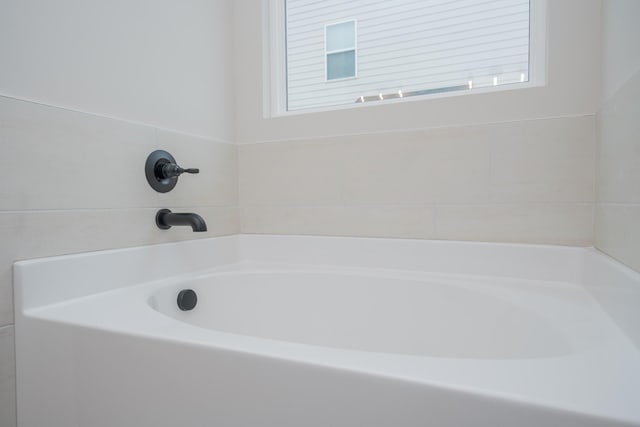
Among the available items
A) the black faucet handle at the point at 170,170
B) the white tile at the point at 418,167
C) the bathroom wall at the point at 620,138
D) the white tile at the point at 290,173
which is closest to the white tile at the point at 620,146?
the bathroom wall at the point at 620,138

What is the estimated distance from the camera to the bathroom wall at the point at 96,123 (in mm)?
751

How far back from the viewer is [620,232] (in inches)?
30.0

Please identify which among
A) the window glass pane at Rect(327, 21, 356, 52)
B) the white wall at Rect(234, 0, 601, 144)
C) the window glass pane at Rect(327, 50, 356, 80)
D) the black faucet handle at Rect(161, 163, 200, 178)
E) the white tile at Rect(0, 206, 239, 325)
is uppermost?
the window glass pane at Rect(327, 21, 356, 52)

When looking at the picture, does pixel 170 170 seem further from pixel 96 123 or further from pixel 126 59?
pixel 126 59

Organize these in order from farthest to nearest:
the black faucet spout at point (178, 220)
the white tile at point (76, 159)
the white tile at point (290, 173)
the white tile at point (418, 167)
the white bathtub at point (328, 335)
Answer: the white tile at point (290, 173) → the white tile at point (418, 167) → the black faucet spout at point (178, 220) → the white tile at point (76, 159) → the white bathtub at point (328, 335)

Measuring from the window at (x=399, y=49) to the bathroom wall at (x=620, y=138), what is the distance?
0.83ft

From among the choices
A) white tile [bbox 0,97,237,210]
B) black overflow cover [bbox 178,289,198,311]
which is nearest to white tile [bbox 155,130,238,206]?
white tile [bbox 0,97,237,210]

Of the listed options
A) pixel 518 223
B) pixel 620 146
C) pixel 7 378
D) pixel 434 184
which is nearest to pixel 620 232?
pixel 620 146

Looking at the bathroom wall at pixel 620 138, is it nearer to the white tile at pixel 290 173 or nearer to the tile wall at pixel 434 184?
the tile wall at pixel 434 184

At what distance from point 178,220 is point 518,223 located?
1077mm

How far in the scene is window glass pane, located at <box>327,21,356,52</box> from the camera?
4.72 feet

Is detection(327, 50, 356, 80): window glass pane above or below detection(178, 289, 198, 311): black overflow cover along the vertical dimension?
above

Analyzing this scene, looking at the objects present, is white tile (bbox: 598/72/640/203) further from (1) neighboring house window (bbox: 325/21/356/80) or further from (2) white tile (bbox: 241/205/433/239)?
(1) neighboring house window (bbox: 325/21/356/80)

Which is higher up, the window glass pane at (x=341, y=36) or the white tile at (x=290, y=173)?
the window glass pane at (x=341, y=36)
